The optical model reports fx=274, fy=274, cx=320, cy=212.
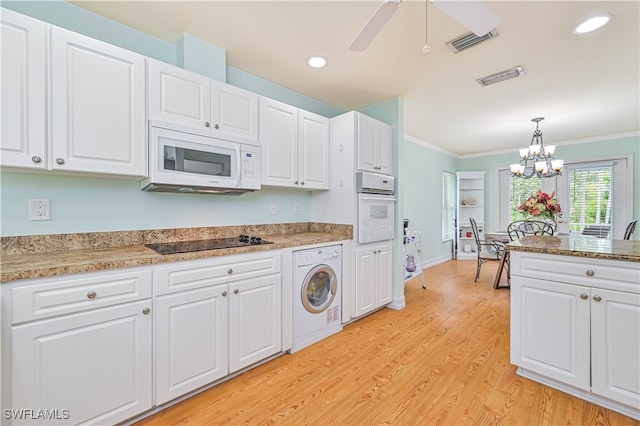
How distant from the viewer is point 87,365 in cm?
135

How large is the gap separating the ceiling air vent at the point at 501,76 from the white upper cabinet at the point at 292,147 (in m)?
1.67

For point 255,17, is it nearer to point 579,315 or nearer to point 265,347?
point 265,347

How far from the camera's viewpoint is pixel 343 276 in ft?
8.82

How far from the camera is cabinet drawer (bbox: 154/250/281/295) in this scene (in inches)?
62.7

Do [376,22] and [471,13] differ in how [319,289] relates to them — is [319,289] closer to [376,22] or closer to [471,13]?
[376,22]

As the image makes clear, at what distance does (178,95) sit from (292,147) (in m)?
1.04

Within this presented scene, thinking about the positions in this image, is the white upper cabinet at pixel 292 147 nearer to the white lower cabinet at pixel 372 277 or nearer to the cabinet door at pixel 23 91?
the white lower cabinet at pixel 372 277

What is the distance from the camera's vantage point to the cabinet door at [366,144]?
111 inches

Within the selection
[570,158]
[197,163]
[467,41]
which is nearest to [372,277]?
[197,163]

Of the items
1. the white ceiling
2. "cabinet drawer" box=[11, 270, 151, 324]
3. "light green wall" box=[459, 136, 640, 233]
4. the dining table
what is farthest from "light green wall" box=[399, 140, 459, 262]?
"cabinet drawer" box=[11, 270, 151, 324]

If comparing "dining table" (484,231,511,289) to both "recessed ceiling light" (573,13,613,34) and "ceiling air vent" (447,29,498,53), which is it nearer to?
"recessed ceiling light" (573,13,613,34)

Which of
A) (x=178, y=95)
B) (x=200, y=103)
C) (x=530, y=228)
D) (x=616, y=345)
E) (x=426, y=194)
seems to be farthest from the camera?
(x=426, y=194)

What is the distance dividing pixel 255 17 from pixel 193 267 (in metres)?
1.74

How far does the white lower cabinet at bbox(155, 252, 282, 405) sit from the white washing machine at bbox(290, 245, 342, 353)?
201 mm
